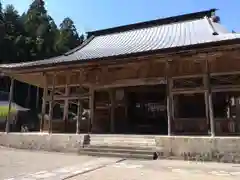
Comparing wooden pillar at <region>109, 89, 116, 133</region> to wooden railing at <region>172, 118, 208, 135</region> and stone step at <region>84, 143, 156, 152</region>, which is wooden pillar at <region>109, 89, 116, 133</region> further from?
wooden railing at <region>172, 118, 208, 135</region>

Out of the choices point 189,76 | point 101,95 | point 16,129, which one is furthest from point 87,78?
point 16,129

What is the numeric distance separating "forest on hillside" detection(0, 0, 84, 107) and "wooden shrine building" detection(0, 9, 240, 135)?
30.2 meters

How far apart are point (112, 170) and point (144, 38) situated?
949cm

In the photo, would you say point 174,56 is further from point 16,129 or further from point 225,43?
point 16,129

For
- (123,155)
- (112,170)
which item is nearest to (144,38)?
(123,155)

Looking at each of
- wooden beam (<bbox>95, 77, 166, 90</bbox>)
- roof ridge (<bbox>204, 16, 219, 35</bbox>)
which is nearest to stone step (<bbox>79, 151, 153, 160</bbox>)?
wooden beam (<bbox>95, 77, 166, 90</bbox>)

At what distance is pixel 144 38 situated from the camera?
50.3 ft

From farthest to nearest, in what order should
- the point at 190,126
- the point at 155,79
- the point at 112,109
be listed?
the point at 112,109, the point at 155,79, the point at 190,126

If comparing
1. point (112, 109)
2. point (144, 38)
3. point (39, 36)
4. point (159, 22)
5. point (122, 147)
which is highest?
point (39, 36)

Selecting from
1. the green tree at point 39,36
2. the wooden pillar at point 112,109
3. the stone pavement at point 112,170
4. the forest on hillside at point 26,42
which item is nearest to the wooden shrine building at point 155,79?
Result: the wooden pillar at point 112,109

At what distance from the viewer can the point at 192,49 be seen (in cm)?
958

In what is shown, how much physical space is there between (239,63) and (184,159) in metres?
4.96

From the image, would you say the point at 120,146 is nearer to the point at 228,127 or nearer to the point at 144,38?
the point at 228,127

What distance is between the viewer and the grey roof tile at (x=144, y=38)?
12578 mm
